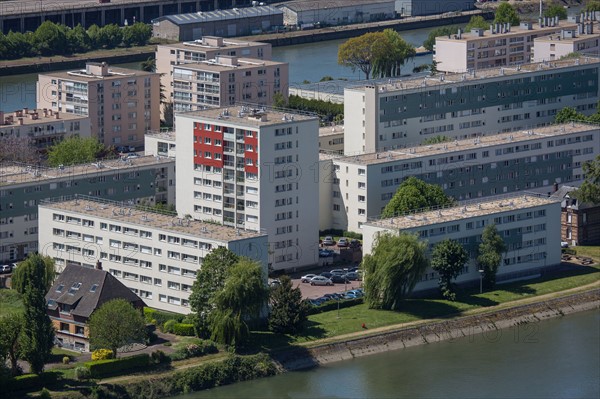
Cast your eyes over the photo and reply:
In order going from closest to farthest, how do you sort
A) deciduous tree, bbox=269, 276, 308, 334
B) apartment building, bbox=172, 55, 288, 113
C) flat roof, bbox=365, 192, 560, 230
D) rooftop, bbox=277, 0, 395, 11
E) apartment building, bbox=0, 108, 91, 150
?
deciduous tree, bbox=269, 276, 308, 334 < flat roof, bbox=365, 192, 560, 230 < apartment building, bbox=0, 108, 91, 150 < apartment building, bbox=172, 55, 288, 113 < rooftop, bbox=277, 0, 395, 11

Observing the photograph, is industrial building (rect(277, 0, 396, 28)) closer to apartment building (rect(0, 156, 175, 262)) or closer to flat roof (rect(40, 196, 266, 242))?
apartment building (rect(0, 156, 175, 262))

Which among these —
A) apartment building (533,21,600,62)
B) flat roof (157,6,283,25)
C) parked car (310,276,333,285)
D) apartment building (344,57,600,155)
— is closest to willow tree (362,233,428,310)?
parked car (310,276,333,285)

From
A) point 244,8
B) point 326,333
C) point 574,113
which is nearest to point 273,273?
point 326,333

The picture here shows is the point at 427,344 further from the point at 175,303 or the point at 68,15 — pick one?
the point at 68,15

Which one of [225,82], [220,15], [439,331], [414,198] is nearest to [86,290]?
[439,331]

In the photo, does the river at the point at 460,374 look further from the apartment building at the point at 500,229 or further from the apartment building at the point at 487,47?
the apartment building at the point at 487,47

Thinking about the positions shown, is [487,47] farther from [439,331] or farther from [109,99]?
[439,331]
